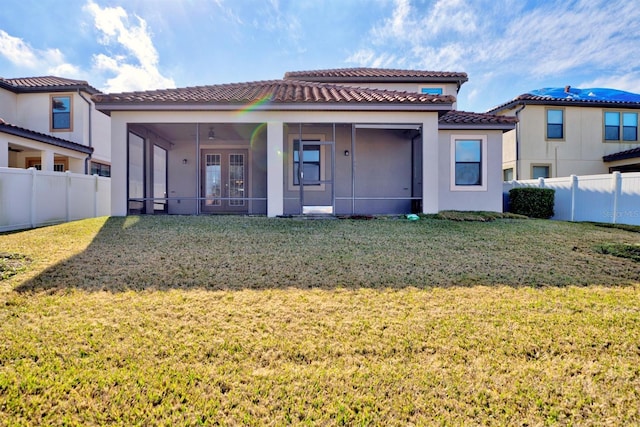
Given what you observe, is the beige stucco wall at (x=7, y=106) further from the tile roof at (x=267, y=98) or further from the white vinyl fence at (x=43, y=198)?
the tile roof at (x=267, y=98)

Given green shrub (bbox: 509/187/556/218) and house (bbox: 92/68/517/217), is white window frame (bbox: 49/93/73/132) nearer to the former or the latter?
house (bbox: 92/68/517/217)

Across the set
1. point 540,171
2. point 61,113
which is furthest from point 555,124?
point 61,113

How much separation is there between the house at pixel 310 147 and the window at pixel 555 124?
5.90 m

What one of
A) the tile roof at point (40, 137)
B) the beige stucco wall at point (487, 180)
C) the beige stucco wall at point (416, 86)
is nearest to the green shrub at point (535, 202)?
the beige stucco wall at point (487, 180)

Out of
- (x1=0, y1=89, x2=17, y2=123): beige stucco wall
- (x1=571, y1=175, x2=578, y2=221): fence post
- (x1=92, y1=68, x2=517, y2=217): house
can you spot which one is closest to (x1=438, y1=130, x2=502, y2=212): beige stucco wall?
(x1=92, y1=68, x2=517, y2=217): house

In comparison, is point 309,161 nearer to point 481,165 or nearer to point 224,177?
point 224,177

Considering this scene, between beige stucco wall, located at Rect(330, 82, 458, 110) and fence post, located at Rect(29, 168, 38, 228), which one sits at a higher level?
beige stucco wall, located at Rect(330, 82, 458, 110)

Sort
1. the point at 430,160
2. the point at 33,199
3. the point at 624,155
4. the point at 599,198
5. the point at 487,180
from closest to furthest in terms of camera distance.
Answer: the point at 33,199 < the point at 430,160 < the point at 599,198 < the point at 487,180 < the point at 624,155

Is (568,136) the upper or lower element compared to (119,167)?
upper

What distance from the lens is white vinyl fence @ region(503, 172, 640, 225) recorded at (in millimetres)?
8938

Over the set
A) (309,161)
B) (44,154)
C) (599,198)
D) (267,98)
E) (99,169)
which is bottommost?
(599,198)

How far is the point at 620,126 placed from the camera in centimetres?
1689

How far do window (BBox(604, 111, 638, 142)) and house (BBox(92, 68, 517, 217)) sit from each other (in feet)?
30.4

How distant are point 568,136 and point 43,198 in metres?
22.1
